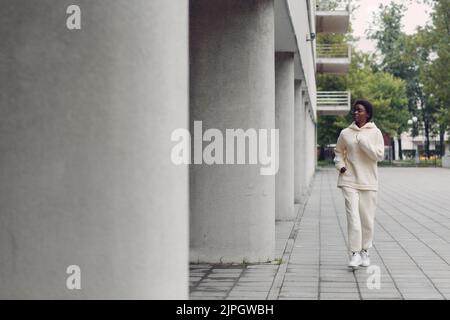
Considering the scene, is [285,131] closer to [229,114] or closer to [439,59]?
[229,114]

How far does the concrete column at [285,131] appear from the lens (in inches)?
580

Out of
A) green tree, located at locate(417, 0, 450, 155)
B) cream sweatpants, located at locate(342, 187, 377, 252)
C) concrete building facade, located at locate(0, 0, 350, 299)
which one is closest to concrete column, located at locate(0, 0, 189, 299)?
concrete building facade, located at locate(0, 0, 350, 299)

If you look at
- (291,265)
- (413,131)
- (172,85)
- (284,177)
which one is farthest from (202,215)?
(413,131)

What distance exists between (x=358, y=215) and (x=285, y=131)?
269 inches

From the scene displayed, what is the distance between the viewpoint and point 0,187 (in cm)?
400

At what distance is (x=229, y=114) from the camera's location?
9023mm

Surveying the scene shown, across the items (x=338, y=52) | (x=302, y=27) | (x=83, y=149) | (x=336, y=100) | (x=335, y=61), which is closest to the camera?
(x=83, y=149)

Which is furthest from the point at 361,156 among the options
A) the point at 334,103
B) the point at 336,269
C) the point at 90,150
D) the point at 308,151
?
the point at 334,103

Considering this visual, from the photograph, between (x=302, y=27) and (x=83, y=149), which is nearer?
(x=83, y=149)

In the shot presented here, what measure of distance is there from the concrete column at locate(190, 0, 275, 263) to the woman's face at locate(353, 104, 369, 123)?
3.57ft

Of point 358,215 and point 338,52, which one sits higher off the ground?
point 338,52

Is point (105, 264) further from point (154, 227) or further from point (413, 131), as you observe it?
point (413, 131)

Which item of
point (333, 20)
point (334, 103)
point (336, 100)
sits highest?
point (333, 20)
